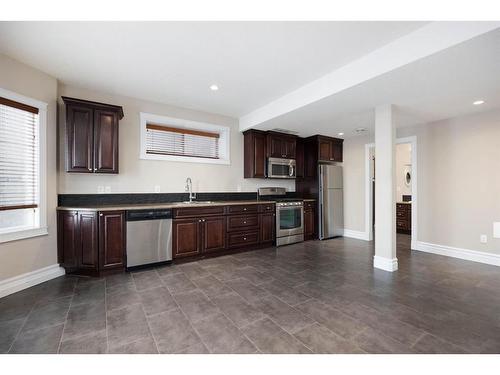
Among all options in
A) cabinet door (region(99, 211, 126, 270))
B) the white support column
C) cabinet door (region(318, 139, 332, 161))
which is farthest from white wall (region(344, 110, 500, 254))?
cabinet door (region(99, 211, 126, 270))

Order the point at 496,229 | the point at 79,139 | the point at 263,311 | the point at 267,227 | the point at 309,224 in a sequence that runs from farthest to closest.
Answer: the point at 309,224, the point at 267,227, the point at 496,229, the point at 79,139, the point at 263,311

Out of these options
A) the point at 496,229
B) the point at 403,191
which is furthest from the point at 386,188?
the point at 403,191

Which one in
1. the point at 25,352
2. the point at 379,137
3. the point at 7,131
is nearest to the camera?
the point at 25,352

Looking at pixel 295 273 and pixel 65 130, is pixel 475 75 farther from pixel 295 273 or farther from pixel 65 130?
pixel 65 130

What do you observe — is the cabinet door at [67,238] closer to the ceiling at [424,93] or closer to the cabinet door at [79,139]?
the cabinet door at [79,139]

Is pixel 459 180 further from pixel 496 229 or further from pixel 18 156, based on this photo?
pixel 18 156

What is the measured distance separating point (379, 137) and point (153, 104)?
144 inches

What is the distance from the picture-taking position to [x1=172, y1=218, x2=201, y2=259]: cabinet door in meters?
3.39

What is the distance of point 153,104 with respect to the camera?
3.85 m

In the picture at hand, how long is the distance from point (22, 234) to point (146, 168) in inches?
67.5

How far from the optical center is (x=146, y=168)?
3777 millimetres

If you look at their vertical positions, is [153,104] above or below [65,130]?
above
